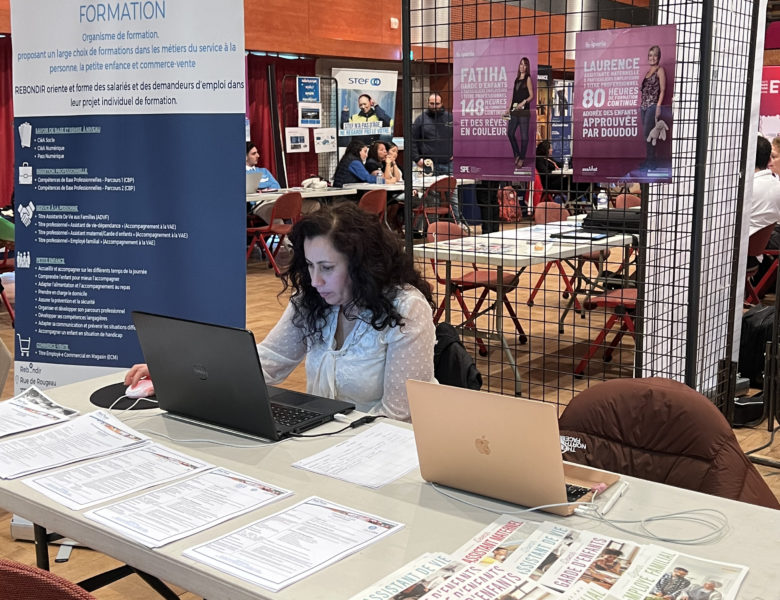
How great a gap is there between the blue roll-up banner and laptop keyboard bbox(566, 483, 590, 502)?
1.77 metres

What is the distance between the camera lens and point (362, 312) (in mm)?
2656

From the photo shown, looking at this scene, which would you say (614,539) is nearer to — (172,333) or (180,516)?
(180,516)

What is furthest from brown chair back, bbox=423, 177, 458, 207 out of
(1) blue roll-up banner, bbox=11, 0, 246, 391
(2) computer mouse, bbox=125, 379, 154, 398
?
(2) computer mouse, bbox=125, 379, 154, 398

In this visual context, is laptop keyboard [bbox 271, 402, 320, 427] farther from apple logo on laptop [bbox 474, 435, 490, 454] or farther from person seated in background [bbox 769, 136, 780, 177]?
person seated in background [bbox 769, 136, 780, 177]

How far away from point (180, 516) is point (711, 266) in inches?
130

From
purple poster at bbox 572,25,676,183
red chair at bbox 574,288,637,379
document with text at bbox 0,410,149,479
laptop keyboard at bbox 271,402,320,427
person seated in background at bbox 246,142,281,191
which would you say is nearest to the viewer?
document with text at bbox 0,410,149,479

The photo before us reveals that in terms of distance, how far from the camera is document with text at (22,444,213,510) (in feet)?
6.07

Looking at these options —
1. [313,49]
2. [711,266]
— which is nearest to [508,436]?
[711,266]

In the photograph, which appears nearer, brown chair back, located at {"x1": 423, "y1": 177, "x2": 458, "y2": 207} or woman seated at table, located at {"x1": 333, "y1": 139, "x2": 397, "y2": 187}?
brown chair back, located at {"x1": 423, "y1": 177, "x2": 458, "y2": 207}

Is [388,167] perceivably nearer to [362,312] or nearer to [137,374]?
[362,312]

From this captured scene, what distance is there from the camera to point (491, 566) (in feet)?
4.91

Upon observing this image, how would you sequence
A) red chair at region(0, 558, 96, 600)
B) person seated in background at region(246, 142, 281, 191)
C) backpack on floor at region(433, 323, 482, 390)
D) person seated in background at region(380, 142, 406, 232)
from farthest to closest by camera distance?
person seated in background at region(380, 142, 406, 232)
person seated in background at region(246, 142, 281, 191)
backpack on floor at region(433, 323, 482, 390)
red chair at region(0, 558, 96, 600)

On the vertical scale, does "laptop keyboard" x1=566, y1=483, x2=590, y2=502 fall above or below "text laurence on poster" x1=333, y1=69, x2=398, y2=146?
below

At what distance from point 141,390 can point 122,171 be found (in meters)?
1.11
